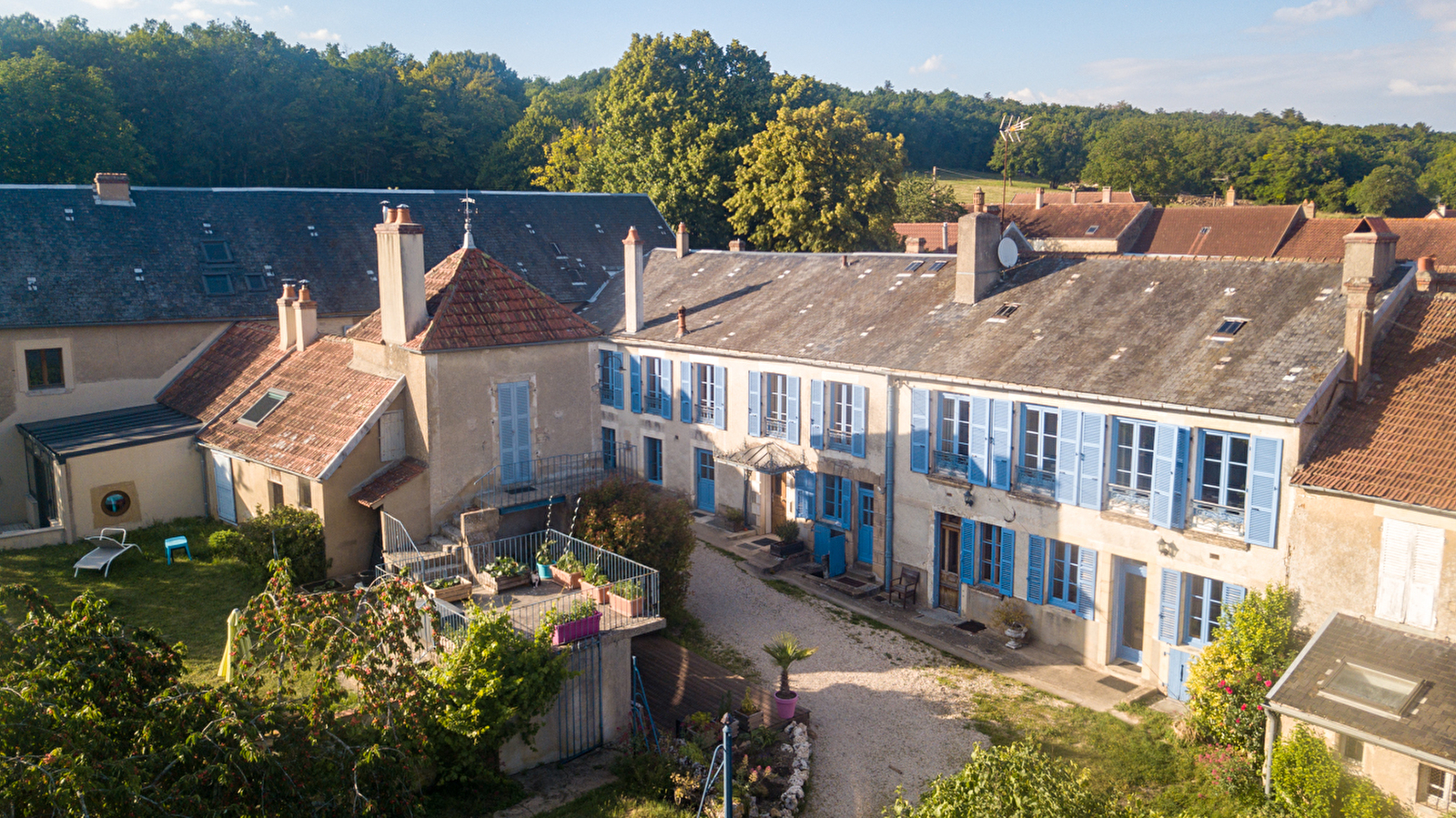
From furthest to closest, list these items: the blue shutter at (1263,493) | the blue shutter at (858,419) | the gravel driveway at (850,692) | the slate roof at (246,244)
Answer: the slate roof at (246,244)
the blue shutter at (858,419)
the blue shutter at (1263,493)
the gravel driveway at (850,692)

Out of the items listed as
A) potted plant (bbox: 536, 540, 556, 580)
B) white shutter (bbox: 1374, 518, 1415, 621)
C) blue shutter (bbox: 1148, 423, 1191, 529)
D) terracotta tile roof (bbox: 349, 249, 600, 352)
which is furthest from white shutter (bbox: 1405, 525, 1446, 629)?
terracotta tile roof (bbox: 349, 249, 600, 352)

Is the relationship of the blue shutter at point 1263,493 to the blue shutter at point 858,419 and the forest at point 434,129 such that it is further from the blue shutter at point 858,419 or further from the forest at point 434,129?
the forest at point 434,129

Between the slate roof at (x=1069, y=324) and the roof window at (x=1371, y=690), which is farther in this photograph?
the slate roof at (x=1069, y=324)

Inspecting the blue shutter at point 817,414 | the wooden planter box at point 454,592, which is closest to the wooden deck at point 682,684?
the wooden planter box at point 454,592

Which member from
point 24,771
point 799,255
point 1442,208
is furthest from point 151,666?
point 1442,208

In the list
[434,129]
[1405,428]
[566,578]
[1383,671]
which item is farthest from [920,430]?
[434,129]

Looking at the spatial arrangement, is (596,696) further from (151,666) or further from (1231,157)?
(1231,157)
